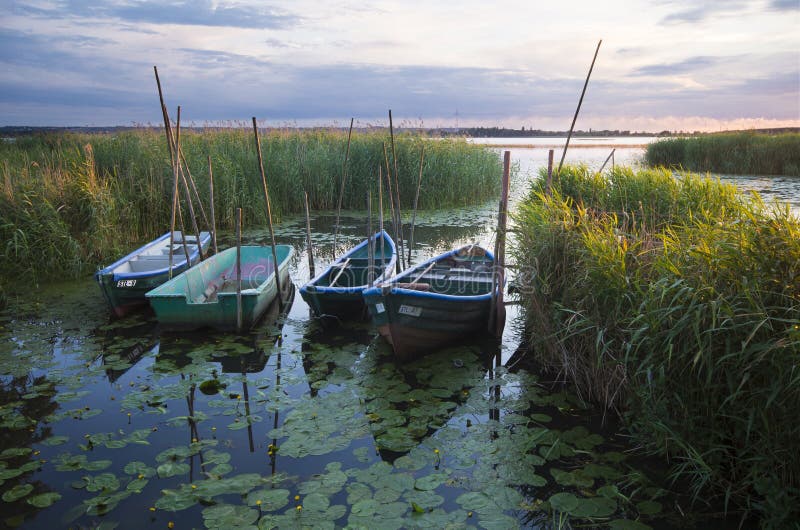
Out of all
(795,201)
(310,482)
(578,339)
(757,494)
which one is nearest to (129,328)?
(310,482)

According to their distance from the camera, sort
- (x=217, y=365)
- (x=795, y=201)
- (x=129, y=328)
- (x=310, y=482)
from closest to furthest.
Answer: (x=310, y=482) → (x=217, y=365) → (x=129, y=328) → (x=795, y=201)

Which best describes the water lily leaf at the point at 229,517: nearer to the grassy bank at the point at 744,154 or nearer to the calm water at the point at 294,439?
the calm water at the point at 294,439

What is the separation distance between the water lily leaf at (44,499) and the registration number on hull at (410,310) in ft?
10.8

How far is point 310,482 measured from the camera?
3.74m

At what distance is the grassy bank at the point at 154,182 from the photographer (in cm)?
891

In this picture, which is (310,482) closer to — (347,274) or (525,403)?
(525,403)

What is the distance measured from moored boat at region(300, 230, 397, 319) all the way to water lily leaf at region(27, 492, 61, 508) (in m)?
3.40

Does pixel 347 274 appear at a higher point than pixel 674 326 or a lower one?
lower

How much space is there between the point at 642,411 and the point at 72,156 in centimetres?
1250

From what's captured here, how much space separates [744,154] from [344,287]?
22.6 meters

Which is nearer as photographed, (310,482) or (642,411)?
(310,482)

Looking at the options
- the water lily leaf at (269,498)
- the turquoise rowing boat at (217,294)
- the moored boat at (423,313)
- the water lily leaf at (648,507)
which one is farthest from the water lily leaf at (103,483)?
the water lily leaf at (648,507)

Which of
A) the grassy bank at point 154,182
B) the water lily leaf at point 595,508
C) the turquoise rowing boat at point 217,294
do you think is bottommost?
the water lily leaf at point 595,508

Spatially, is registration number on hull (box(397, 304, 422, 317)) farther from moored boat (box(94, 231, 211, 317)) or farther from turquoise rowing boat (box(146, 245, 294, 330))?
moored boat (box(94, 231, 211, 317))
